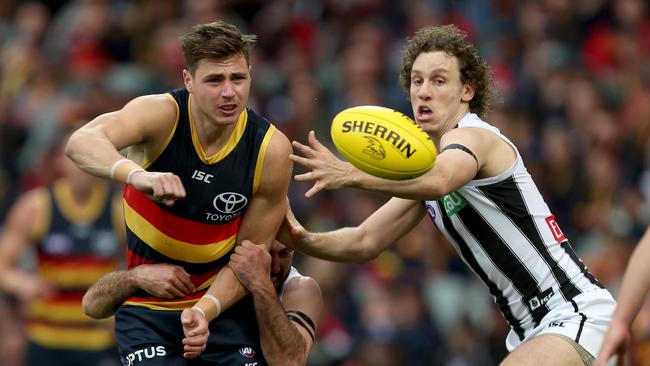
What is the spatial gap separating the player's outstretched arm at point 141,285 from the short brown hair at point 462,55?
1.97 meters

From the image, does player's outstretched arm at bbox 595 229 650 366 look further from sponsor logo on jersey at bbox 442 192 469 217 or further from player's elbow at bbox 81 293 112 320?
player's elbow at bbox 81 293 112 320

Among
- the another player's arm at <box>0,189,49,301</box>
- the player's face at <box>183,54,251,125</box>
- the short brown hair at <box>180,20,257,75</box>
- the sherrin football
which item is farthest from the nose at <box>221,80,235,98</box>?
the another player's arm at <box>0,189,49,301</box>

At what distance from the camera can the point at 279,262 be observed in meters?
7.32

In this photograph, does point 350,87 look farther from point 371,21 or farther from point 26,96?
point 26,96

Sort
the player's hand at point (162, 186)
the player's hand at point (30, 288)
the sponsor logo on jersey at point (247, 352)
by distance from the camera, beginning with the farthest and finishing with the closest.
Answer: the player's hand at point (30, 288) < the sponsor logo on jersey at point (247, 352) < the player's hand at point (162, 186)

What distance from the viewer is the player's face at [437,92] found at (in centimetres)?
704

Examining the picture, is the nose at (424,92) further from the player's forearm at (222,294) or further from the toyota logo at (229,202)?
the player's forearm at (222,294)

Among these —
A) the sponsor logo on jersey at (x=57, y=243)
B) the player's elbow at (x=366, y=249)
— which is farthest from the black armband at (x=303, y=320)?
the sponsor logo on jersey at (x=57, y=243)

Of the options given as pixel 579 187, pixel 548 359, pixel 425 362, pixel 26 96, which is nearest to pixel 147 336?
pixel 548 359

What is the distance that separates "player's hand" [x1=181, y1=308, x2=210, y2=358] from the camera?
6.57 meters

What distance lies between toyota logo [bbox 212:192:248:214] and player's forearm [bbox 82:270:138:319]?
66cm

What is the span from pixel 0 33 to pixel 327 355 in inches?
297

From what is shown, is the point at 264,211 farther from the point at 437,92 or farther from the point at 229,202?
the point at 437,92

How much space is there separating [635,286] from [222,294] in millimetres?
3118
